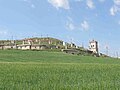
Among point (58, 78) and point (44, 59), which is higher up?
point (44, 59)

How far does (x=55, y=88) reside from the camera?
13.2 metres

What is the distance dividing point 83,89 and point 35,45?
148 metres

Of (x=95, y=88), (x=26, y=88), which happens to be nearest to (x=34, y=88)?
(x=26, y=88)

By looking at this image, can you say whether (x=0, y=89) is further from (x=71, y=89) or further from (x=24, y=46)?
(x=24, y=46)

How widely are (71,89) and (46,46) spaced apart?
14509 cm

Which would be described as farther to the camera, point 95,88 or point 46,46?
point 46,46

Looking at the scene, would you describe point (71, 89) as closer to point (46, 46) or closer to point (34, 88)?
point (34, 88)

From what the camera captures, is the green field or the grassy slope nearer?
the green field

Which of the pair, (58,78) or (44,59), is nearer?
(58,78)

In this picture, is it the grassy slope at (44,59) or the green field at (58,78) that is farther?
the grassy slope at (44,59)

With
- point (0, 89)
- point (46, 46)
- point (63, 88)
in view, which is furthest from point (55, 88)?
point (46, 46)

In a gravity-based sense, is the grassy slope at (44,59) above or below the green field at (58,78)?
above

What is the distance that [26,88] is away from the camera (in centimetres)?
1319

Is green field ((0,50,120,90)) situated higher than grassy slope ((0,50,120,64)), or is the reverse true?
grassy slope ((0,50,120,64))
